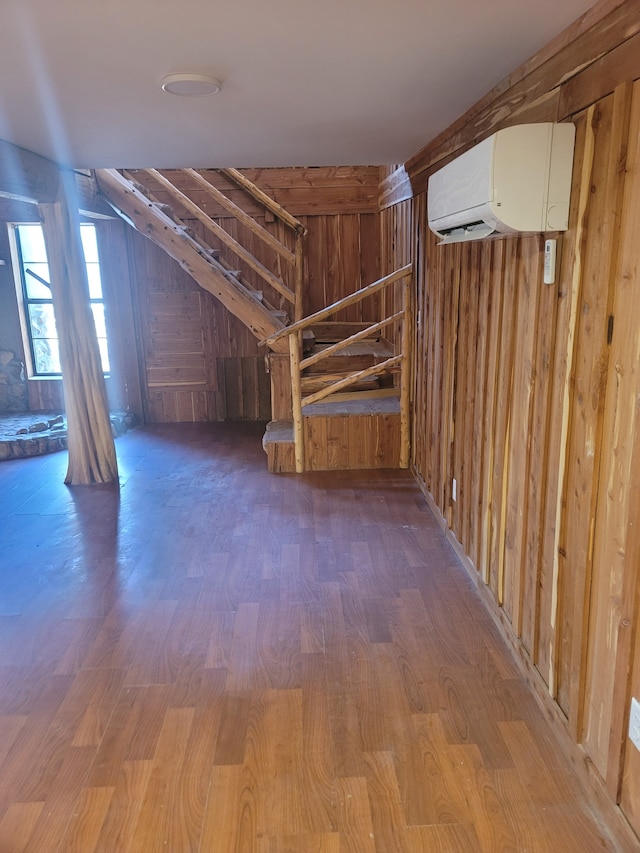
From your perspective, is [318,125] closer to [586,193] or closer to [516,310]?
[516,310]

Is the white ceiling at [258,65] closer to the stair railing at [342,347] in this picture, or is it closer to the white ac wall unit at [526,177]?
the white ac wall unit at [526,177]

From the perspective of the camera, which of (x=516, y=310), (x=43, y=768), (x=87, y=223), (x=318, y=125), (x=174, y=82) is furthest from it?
(x=87, y=223)

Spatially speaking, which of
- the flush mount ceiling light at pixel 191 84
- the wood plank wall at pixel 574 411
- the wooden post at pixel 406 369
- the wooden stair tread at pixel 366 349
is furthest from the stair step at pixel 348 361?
the flush mount ceiling light at pixel 191 84

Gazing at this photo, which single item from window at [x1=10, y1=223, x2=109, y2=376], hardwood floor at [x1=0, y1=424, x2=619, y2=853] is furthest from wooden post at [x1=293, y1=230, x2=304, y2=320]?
hardwood floor at [x1=0, y1=424, x2=619, y2=853]

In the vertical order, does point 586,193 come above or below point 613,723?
above

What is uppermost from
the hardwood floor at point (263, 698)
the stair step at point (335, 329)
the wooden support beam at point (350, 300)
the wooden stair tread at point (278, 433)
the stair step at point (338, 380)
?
the wooden support beam at point (350, 300)

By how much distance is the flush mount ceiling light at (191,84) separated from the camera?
2.23 metres

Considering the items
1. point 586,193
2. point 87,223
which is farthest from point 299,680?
point 87,223

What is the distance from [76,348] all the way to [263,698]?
3.22m

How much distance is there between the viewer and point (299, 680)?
240 centimetres

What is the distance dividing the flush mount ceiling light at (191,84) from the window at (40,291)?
4.71 metres

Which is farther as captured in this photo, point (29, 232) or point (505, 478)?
point (29, 232)

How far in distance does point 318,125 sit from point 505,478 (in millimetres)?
1958

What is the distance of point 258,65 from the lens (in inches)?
83.8
